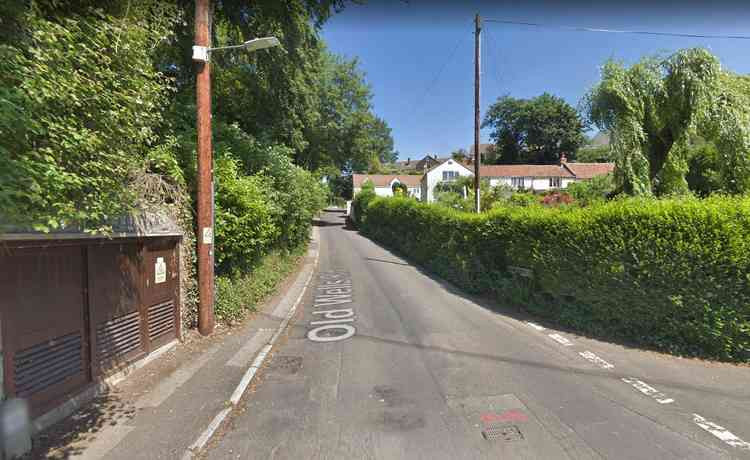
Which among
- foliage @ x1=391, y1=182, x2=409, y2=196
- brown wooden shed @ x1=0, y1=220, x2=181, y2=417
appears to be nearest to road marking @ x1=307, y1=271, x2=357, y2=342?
brown wooden shed @ x1=0, y1=220, x2=181, y2=417

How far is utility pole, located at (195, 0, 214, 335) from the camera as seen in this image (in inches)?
244

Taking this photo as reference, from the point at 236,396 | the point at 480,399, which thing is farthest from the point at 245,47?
the point at 480,399

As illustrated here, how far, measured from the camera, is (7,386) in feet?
10.4

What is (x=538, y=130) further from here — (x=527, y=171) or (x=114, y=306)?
(x=114, y=306)

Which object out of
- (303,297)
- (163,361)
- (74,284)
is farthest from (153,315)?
(303,297)

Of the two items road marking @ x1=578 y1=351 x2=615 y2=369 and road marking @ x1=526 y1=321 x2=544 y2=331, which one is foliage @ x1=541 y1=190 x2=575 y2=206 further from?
road marking @ x1=578 y1=351 x2=615 y2=369

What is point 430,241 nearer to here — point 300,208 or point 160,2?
point 300,208

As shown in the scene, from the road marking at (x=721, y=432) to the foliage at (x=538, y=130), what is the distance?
68.0m

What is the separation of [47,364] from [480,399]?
475 centimetres

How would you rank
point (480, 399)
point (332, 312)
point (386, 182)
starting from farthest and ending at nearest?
point (386, 182) < point (332, 312) < point (480, 399)

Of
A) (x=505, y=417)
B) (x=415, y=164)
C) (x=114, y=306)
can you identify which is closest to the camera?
(x=505, y=417)

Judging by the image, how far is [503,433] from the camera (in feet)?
11.7

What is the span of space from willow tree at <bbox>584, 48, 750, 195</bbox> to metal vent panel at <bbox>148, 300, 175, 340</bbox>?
11601 mm

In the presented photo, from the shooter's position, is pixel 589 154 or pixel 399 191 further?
pixel 589 154
